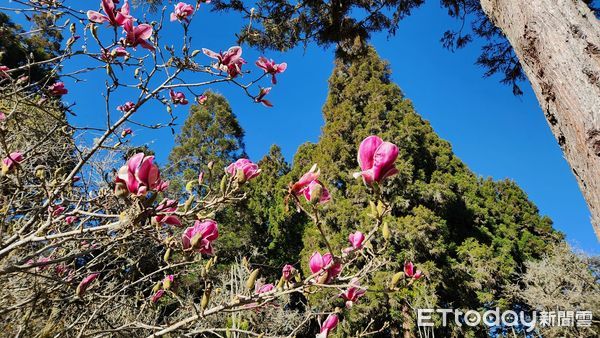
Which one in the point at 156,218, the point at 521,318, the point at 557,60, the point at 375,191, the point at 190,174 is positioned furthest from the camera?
the point at 190,174

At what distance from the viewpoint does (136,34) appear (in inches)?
51.8

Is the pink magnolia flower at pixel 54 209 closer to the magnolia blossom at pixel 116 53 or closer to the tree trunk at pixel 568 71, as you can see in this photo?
the magnolia blossom at pixel 116 53

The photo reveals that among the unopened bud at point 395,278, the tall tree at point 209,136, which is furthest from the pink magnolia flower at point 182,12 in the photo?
the tall tree at point 209,136

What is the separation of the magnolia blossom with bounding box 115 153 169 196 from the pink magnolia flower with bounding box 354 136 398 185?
0.49 meters

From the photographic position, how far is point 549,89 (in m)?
1.37

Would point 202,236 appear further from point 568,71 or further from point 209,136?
point 209,136

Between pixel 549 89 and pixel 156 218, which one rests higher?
pixel 549 89

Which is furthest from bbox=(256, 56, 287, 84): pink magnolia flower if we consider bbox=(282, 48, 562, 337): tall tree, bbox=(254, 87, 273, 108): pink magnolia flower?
bbox=(282, 48, 562, 337): tall tree

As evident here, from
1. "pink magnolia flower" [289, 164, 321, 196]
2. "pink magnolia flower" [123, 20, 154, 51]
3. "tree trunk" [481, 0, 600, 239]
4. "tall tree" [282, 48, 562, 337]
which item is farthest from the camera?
"tall tree" [282, 48, 562, 337]

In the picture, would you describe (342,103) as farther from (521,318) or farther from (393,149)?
(393,149)

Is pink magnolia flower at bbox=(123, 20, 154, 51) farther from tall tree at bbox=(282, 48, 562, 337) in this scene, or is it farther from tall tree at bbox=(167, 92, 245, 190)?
tall tree at bbox=(167, 92, 245, 190)

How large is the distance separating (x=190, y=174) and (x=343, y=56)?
7201mm

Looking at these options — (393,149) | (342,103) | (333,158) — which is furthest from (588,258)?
(393,149)

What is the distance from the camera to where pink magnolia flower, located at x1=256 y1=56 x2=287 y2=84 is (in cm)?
160
